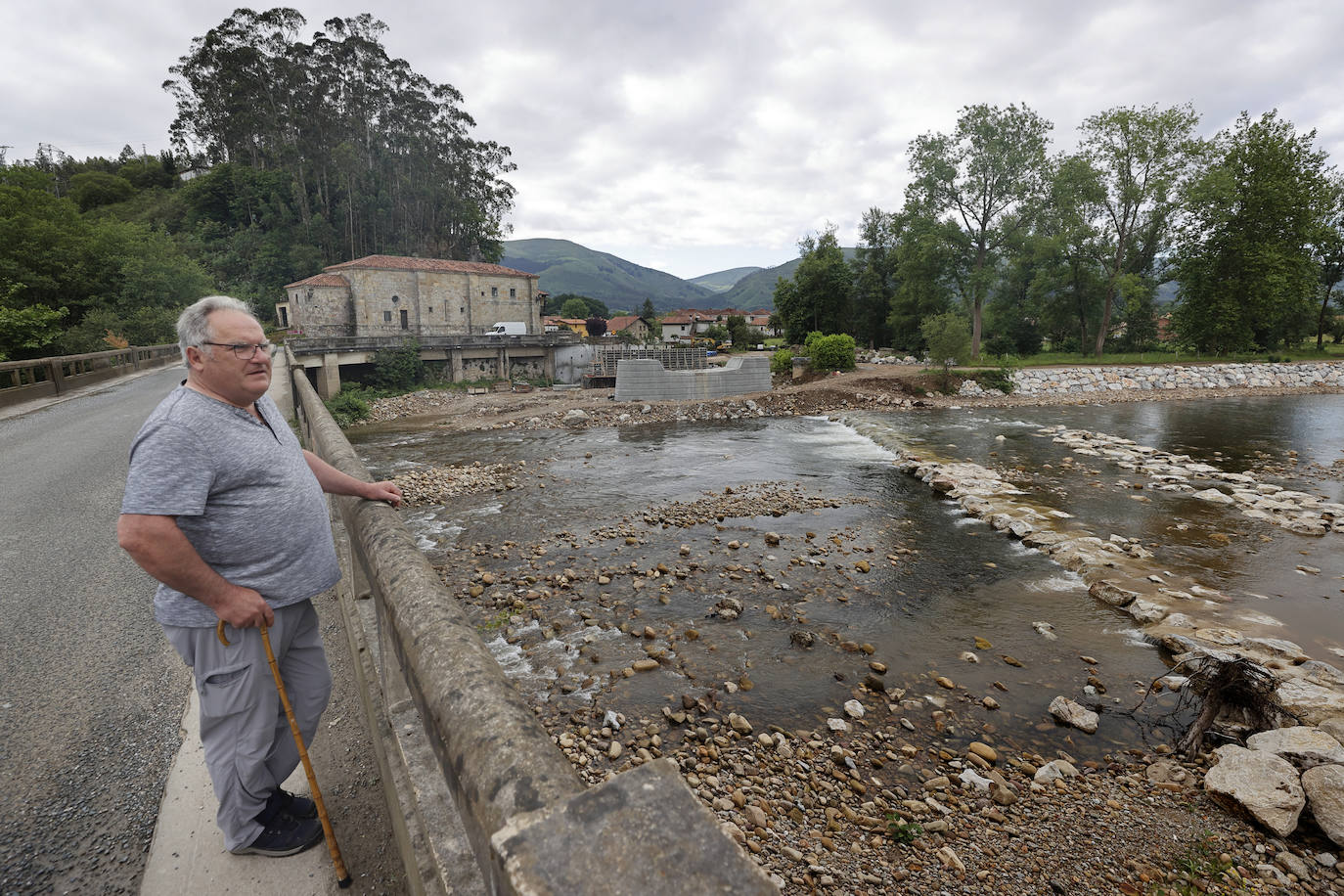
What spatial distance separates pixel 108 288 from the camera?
1089 inches

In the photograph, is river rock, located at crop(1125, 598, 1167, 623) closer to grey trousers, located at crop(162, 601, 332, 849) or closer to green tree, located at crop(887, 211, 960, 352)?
grey trousers, located at crop(162, 601, 332, 849)

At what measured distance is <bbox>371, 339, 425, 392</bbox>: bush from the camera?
36.8 metres

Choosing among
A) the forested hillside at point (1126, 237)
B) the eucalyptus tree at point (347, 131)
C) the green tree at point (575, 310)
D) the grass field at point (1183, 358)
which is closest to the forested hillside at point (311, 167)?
the eucalyptus tree at point (347, 131)

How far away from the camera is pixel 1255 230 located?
1321 inches

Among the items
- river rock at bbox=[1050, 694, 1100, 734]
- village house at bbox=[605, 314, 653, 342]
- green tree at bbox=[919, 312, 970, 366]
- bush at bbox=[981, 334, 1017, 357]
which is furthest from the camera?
village house at bbox=[605, 314, 653, 342]

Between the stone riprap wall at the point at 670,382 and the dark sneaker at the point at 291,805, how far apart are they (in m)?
27.4

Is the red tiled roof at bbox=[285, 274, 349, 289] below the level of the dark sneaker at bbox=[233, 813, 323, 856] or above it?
above

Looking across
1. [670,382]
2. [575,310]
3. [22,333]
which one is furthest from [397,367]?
[575,310]

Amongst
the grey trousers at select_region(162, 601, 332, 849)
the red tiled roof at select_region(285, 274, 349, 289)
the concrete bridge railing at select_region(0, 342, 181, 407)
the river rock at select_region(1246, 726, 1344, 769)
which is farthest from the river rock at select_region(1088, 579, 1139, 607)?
the red tiled roof at select_region(285, 274, 349, 289)

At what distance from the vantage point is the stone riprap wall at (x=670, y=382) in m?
30.0

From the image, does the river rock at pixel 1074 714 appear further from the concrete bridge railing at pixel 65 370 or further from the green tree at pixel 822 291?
the green tree at pixel 822 291

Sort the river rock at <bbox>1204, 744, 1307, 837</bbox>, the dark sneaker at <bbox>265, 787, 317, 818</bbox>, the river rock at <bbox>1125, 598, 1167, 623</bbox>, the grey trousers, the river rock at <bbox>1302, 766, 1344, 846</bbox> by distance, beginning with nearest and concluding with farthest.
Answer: the grey trousers → the dark sneaker at <bbox>265, 787, 317, 818</bbox> → the river rock at <bbox>1302, 766, 1344, 846</bbox> → the river rock at <bbox>1204, 744, 1307, 837</bbox> → the river rock at <bbox>1125, 598, 1167, 623</bbox>

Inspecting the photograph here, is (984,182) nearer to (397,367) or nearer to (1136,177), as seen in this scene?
(1136,177)

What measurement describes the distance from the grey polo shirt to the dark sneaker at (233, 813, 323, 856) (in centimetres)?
86
